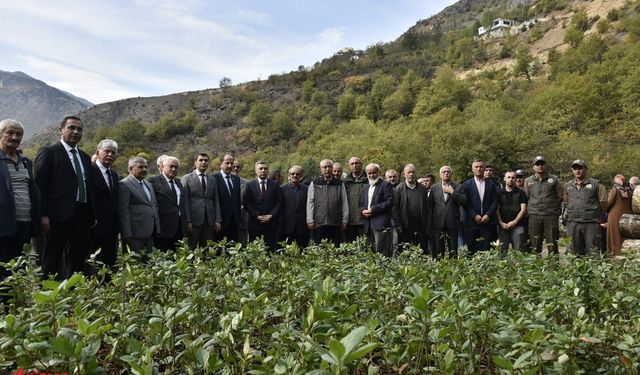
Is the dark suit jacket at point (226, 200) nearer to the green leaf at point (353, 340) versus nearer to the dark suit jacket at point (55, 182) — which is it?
the dark suit jacket at point (55, 182)

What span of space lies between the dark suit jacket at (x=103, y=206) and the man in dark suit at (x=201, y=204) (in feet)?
4.21

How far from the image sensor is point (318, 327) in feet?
5.50

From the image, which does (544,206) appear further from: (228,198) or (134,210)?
(134,210)

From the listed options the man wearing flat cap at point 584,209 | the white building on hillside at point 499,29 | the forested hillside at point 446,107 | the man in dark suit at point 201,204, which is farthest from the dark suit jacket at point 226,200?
the white building on hillside at point 499,29

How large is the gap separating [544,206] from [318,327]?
6.88m

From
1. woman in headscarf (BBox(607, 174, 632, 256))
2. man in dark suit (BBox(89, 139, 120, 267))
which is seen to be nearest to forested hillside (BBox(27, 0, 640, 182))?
woman in headscarf (BBox(607, 174, 632, 256))

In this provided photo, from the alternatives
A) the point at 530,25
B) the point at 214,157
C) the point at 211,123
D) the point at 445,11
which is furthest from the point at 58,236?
the point at 445,11

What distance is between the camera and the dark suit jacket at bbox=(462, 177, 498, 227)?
754 cm

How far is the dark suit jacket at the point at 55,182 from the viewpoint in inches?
192

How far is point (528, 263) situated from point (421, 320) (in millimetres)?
2439

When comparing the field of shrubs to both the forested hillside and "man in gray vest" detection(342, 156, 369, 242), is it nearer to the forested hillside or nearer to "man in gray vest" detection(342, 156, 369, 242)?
"man in gray vest" detection(342, 156, 369, 242)

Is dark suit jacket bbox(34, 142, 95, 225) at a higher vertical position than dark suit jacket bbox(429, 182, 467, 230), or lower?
higher

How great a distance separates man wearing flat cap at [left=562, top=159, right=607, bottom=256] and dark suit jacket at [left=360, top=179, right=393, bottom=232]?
2918 mm

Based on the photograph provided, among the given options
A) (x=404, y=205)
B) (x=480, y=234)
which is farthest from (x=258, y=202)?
(x=480, y=234)
